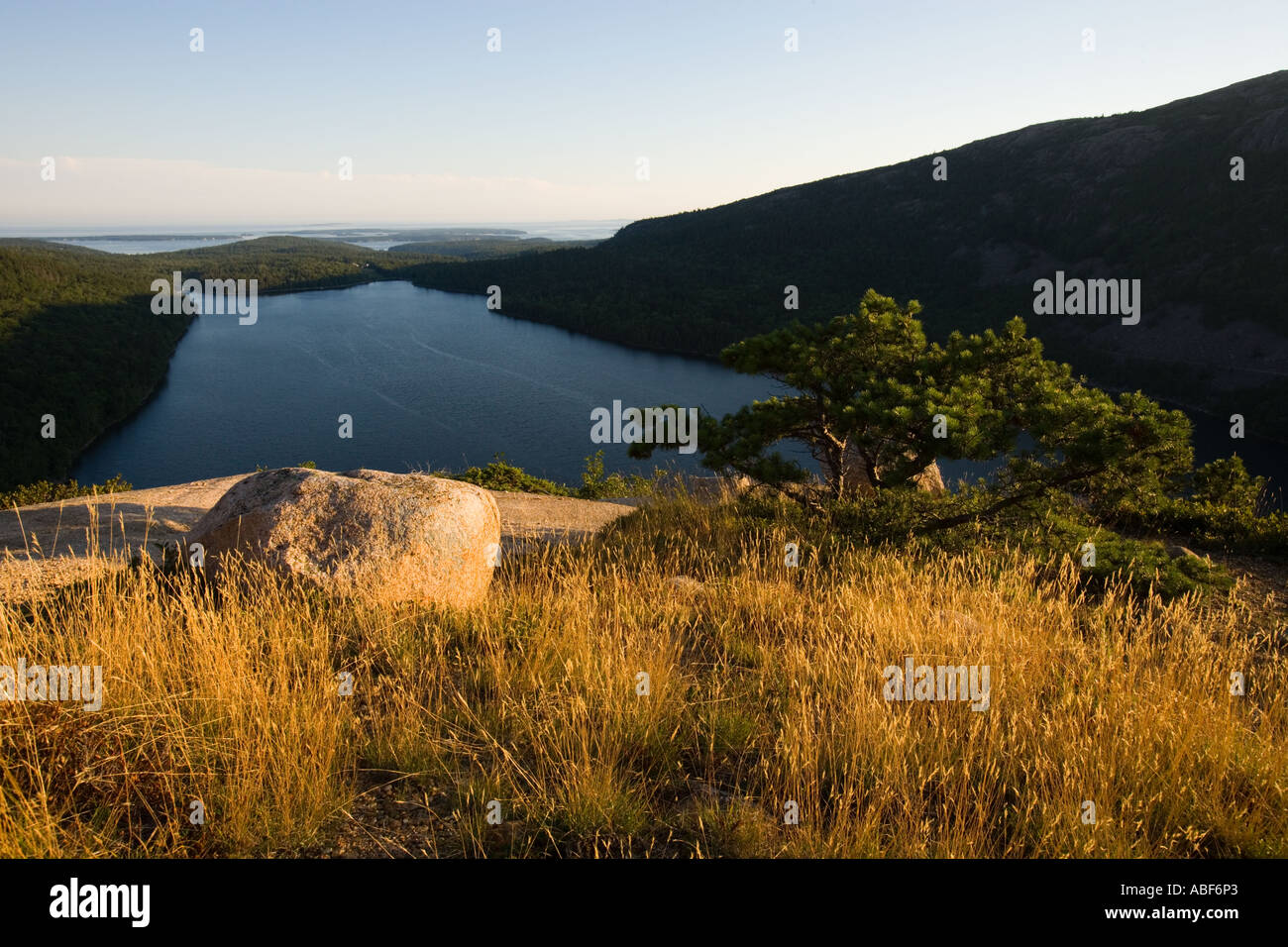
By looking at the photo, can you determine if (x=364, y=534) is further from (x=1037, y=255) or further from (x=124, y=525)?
(x=1037, y=255)

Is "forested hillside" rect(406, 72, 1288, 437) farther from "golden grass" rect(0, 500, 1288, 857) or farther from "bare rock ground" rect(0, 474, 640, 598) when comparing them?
"golden grass" rect(0, 500, 1288, 857)

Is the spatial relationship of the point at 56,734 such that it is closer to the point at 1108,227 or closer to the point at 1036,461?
the point at 1036,461

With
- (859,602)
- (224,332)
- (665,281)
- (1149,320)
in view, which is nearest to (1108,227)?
(1149,320)

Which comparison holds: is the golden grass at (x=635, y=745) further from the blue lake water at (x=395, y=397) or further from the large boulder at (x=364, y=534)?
the blue lake water at (x=395, y=397)

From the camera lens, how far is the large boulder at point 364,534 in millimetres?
5609

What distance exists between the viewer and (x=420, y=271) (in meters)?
180

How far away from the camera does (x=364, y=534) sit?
229 inches

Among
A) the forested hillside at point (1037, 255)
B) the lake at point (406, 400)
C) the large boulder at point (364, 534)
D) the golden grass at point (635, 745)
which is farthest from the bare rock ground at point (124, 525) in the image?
the forested hillside at point (1037, 255)

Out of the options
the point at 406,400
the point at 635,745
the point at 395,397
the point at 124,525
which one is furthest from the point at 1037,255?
the point at 635,745

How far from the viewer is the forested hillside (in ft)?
238

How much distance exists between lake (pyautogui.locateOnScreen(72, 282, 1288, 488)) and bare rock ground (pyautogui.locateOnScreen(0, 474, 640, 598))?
21848 mm

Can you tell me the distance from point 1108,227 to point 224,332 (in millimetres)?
136426

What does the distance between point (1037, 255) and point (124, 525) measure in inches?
4702

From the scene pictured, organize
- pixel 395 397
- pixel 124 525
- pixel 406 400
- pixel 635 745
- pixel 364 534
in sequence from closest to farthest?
pixel 635 745, pixel 364 534, pixel 124 525, pixel 406 400, pixel 395 397
